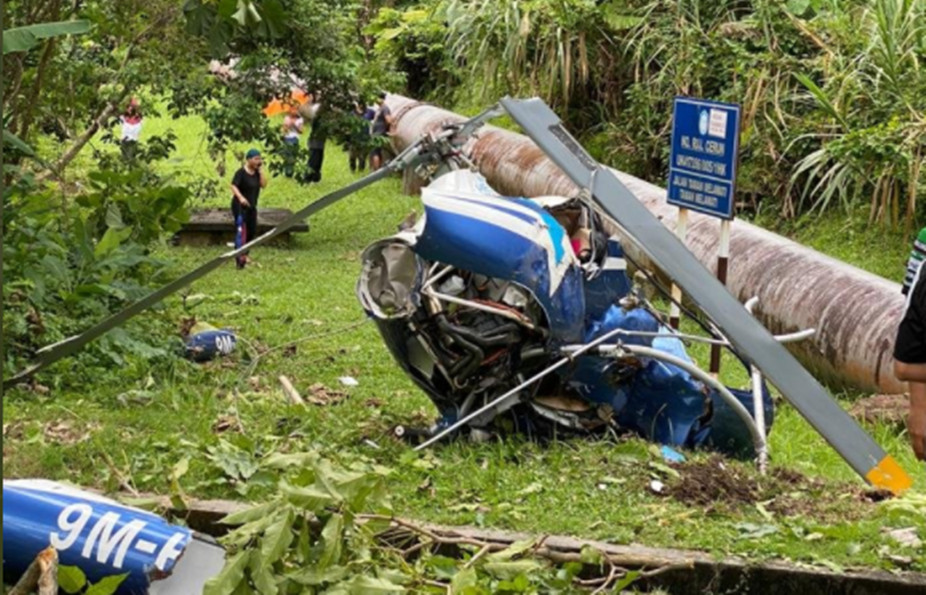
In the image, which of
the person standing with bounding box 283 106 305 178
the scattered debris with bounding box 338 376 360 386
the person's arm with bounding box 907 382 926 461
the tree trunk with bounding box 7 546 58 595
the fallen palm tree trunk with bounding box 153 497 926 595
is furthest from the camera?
the person standing with bounding box 283 106 305 178

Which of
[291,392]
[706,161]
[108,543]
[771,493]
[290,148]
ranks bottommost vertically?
[290,148]

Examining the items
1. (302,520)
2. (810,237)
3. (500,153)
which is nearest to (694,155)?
(302,520)

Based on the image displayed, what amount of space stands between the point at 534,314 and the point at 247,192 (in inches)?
432

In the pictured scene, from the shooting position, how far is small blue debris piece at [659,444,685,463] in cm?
650

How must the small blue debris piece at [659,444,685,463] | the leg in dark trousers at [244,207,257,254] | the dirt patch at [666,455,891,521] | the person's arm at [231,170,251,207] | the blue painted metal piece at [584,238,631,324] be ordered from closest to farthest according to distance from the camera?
the dirt patch at [666,455,891,521] < the small blue debris piece at [659,444,685,463] < the blue painted metal piece at [584,238,631,324] < the person's arm at [231,170,251,207] < the leg in dark trousers at [244,207,257,254]

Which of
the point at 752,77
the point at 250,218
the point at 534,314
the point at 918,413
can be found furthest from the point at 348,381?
the point at 752,77

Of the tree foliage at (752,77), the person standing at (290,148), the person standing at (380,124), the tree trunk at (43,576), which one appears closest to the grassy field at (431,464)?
the tree trunk at (43,576)

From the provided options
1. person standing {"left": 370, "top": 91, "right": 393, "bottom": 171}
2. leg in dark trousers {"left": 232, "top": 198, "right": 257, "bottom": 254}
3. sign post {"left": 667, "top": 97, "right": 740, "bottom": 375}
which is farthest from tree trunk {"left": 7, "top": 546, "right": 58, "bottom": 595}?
person standing {"left": 370, "top": 91, "right": 393, "bottom": 171}

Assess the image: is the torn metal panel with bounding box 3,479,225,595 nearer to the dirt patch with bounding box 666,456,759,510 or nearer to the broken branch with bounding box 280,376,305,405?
the dirt patch with bounding box 666,456,759,510

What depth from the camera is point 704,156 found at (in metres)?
9.23

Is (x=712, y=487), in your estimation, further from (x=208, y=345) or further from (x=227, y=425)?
(x=208, y=345)

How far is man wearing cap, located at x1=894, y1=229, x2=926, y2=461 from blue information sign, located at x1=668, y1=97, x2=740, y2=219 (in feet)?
11.7

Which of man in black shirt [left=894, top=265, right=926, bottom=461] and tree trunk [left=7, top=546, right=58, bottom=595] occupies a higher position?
man in black shirt [left=894, top=265, right=926, bottom=461]

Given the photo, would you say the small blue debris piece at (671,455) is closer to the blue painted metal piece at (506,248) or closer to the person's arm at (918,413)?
the blue painted metal piece at (506,248)
